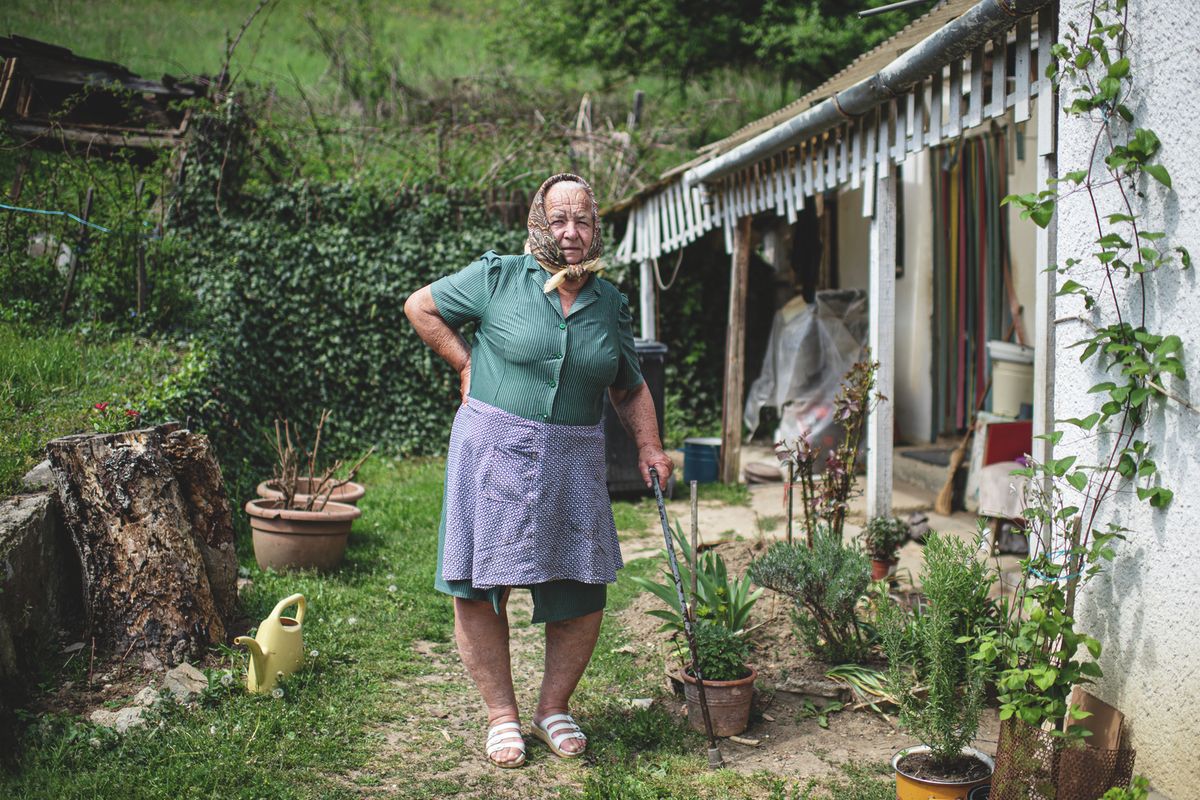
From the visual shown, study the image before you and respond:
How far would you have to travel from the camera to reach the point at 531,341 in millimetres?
3199

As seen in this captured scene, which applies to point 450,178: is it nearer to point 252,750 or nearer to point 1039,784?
point 252,750

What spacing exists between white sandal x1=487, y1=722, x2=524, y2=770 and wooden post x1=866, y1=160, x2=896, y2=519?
278 centimetres

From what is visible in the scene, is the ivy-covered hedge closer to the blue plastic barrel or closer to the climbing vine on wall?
the blue plastic barrel

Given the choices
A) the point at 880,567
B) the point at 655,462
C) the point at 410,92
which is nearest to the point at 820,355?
the point at 880,567

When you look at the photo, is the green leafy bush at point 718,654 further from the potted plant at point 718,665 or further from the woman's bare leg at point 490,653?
the woman's bare leg at point 490,653

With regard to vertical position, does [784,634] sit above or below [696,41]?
below

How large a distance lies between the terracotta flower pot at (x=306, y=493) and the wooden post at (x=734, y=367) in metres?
3.27

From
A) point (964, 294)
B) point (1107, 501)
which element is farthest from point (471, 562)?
point (964, 294)

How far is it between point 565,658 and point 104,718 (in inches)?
63.3

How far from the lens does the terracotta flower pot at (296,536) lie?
531cm

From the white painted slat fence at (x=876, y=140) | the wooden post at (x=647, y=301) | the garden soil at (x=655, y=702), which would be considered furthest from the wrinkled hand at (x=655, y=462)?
the wooden post at (x=647, y=301)

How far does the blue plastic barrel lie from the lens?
8.49m

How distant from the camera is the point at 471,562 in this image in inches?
127

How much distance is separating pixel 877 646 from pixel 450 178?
23.4 ft
